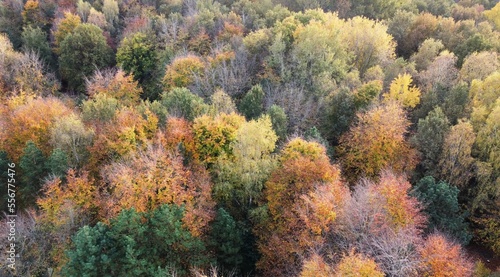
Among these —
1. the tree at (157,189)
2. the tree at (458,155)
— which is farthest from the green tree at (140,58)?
the tree at (458,155)

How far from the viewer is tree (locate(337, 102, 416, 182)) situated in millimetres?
41625

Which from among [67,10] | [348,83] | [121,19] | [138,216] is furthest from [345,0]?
[138,216]

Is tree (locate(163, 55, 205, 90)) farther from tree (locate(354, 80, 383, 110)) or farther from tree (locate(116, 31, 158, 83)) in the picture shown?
tree (locate(354, 80, 383, 110))

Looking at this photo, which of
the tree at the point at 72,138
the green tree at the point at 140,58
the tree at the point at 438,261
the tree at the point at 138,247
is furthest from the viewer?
the green tree at the point at 140,58

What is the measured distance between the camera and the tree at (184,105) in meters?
43.1

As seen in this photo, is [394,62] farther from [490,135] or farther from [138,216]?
[138,216]

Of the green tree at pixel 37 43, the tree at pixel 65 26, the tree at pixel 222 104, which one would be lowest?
the green tree at pixel 37 43

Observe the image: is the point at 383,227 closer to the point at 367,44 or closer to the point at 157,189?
the point at 157,189

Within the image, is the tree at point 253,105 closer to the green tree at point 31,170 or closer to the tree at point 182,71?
the tree at point 182,71

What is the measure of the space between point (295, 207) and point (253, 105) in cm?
1642

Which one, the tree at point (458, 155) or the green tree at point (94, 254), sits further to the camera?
the tree at point (458, 155)

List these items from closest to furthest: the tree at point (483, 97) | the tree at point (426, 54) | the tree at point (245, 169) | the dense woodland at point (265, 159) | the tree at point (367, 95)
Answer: the dense woodland at point (265, 159)
the tree at point (245, 169)
the tree at point (483, 97)
the tree at point (367, 95)
the tree at point (426, 54)

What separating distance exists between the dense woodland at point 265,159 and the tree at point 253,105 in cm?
17

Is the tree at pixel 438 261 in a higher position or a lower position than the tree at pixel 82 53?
higher
